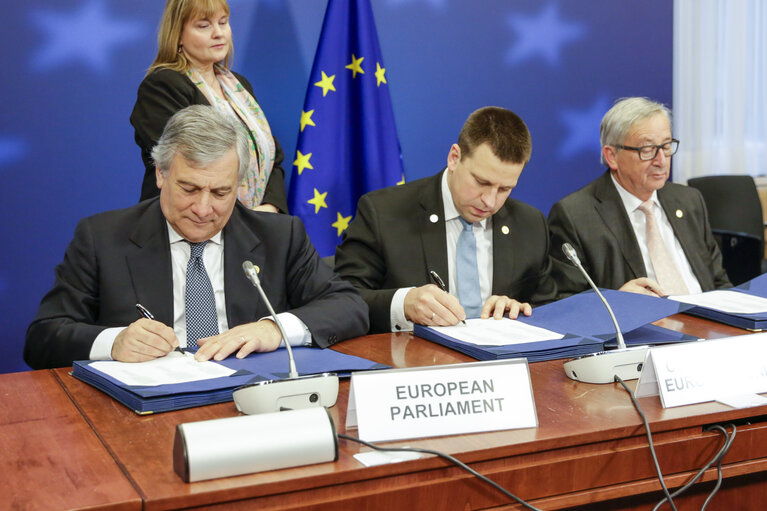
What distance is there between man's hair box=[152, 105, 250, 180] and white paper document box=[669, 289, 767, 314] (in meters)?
1.35

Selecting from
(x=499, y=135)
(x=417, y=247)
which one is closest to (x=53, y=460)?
(x=417, y=247)

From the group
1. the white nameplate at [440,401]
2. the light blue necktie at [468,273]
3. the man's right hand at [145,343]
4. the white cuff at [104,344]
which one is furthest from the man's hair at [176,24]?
the white nameplate at [440,401]

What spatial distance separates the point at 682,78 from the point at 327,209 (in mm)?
2587

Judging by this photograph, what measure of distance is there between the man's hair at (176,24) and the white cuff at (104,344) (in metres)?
1.34

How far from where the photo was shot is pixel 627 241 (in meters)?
3.11

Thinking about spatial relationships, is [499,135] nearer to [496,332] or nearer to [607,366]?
[496,332]

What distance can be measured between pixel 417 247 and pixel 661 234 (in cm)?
105

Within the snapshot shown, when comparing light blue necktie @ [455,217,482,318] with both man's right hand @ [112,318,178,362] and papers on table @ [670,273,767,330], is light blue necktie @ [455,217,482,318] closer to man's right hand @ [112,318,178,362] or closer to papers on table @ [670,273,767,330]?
papers on table @ [670,273,767,330]

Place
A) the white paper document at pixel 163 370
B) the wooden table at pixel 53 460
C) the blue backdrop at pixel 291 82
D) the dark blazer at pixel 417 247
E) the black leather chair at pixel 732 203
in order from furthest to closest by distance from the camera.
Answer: the black leather chair at pixel 732 203
the blue backdrop at pixel 291 82
the dark blazer at pixel 417 247
the white paper document at pixel 163 370
the wooden table at pixel 53 460

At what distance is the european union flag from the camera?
156 inches

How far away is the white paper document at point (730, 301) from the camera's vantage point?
7.85 feet

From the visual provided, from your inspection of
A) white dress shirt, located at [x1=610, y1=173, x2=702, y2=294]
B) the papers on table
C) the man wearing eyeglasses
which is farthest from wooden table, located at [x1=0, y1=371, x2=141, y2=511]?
white dress shirt, located at [x1=610, y1=173, x2=702, y2=294]

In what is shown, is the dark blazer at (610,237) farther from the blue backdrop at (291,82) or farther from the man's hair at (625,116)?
the blue backdrop at (291,82)

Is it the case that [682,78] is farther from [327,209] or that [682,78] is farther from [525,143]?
[525,143]
